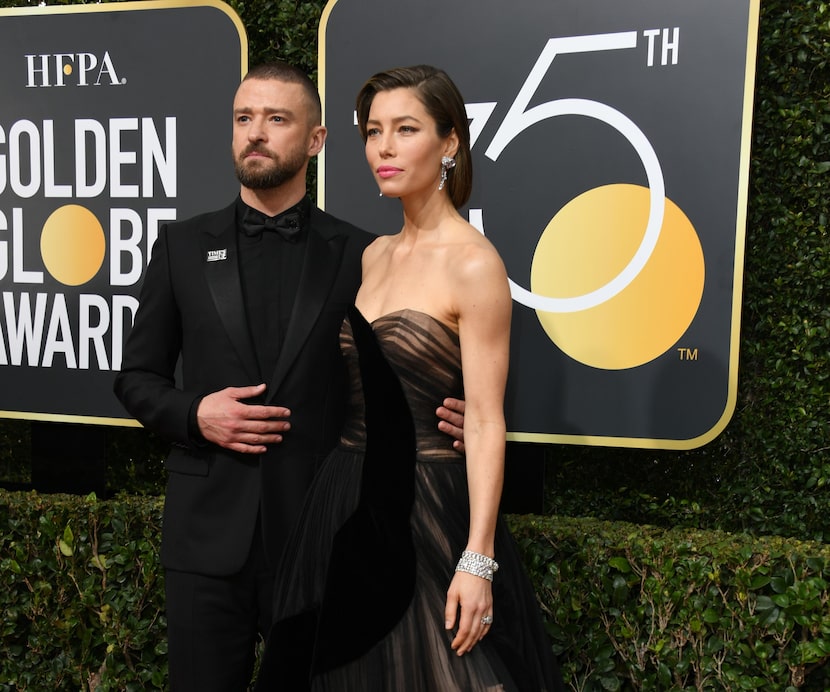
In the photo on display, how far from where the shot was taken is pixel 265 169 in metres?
2.35

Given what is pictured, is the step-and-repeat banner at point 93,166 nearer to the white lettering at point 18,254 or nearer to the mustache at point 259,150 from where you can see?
the white lettering at point 18,254

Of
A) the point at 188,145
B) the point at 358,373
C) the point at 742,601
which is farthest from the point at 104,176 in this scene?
the point at 742,601

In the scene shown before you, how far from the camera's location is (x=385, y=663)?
1.96 metres

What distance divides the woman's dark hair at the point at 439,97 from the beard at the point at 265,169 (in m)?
0.33

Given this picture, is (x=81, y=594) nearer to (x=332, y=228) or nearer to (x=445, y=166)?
(x=332, y=228)

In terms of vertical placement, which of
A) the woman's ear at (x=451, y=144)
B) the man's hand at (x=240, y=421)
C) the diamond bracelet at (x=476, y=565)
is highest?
the woman's ear at (x=451, y=144)

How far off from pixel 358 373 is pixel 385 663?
66 cm

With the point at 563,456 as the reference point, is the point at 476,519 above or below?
above

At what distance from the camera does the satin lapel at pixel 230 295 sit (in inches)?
90.9

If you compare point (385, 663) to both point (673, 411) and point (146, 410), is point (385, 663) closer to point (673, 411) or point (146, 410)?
point (146, 410)

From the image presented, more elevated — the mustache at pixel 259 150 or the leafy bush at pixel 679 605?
the mustache at pixel 259 150

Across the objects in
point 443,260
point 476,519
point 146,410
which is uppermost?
point 443,260

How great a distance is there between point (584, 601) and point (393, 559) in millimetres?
1323

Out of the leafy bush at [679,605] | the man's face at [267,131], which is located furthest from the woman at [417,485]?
the leafy bush at [679,605]
